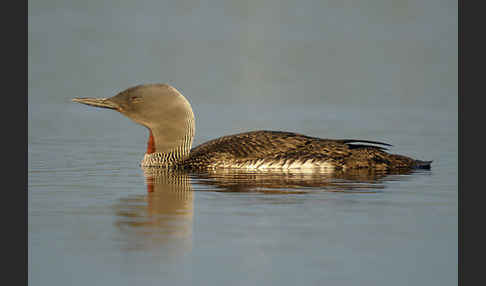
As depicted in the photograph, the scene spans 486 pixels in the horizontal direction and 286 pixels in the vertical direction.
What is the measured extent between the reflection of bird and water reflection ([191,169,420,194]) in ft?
0.49

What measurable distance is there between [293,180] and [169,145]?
78.0 inches

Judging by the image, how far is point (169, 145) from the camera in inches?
458

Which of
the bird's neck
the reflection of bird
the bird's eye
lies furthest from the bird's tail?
the bird's eye

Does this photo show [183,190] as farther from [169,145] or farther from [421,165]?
[421,165]

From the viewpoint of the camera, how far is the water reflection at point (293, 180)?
31.6ft

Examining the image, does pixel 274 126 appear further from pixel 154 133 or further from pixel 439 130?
pixel 154 133

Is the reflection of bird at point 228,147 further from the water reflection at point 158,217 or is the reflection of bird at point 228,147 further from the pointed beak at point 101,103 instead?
the water reflection at point 158,217

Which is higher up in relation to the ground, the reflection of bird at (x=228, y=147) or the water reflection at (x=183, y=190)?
the reflection of bird at (x=228, y=147)

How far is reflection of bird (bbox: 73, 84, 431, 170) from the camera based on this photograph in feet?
36.5

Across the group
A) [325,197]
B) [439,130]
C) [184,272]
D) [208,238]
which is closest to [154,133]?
[325,197]

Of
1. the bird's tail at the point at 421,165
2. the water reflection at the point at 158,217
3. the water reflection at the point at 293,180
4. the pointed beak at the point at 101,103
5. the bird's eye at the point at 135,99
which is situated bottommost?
the water reflection at the point at 158,217

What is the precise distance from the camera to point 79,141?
1541cm

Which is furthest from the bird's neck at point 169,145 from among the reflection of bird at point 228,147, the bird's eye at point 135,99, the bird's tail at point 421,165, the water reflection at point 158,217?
the bird's tail at point 421,165

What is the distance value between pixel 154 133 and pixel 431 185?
3.43 m
